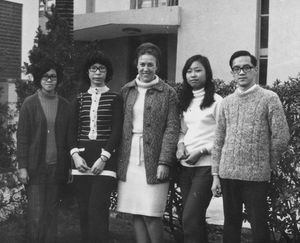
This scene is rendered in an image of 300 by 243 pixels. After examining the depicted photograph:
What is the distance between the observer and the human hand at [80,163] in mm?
5734

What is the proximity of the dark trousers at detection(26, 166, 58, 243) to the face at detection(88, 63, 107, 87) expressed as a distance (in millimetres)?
916

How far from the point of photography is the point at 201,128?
5.68m

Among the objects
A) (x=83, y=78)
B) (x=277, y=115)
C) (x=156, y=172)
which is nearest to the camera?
(x=277, y=115)

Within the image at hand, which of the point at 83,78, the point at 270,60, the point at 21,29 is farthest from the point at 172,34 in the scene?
the point at 83,78

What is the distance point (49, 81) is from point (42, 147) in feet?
2.09

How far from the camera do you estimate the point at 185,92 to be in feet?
19.1

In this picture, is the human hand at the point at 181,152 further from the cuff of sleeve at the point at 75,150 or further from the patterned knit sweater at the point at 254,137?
the cuff of sleeve at the point at 75,150

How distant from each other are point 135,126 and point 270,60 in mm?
10721

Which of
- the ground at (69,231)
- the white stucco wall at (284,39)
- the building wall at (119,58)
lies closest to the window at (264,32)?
the white stucco wall at (284,39)

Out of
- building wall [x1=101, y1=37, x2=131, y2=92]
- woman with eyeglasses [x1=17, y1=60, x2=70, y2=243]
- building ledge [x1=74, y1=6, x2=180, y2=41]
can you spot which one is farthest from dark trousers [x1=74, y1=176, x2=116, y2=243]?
building wall [x1=101, y1=37, x2=131, y2=92]

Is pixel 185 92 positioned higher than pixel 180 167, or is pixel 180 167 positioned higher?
pixel 185 92

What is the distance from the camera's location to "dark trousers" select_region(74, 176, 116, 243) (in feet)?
18.9

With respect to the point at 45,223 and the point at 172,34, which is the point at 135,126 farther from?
the point at 172,34

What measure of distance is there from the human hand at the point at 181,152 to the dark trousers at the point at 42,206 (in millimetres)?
1237
